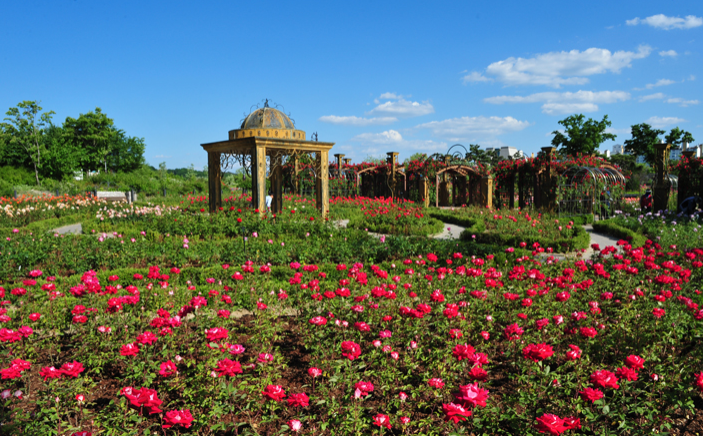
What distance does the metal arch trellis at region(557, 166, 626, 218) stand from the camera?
15516mm

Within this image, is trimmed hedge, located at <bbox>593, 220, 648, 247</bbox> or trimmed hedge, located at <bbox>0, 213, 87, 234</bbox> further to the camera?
trimmed hedge, located at <bbox>0, 213, 87, 234</bbox>

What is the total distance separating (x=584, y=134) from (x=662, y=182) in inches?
1005

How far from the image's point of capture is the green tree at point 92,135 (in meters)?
45.7

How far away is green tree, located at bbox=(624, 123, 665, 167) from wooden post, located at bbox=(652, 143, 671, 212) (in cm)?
2718

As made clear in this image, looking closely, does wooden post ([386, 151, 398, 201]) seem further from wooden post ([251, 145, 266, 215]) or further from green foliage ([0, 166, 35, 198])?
green foliage ([0, 166, 35, 198])

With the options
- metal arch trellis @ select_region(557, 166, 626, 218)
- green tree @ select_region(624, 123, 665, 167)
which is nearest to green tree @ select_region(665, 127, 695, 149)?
green tree @ select_region(624, 123, 665, 167)

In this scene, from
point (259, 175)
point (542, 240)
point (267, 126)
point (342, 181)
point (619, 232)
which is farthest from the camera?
point (342, 181)

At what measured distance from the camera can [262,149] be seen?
10.8 m

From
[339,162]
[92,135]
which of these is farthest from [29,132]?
[339,162]

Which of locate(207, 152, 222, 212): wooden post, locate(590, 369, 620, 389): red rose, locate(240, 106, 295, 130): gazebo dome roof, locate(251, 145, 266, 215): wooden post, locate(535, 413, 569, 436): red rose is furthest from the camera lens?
locate(207, 152, 222, 212): wooden post

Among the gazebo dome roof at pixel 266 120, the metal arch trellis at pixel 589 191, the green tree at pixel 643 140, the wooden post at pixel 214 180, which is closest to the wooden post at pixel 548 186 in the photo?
the metal arch trellis at pixel 589 191

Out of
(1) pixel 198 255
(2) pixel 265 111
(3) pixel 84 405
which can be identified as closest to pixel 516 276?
(3) pixel 84 405

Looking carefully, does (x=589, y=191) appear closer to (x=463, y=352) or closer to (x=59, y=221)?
(x=463, y=352)

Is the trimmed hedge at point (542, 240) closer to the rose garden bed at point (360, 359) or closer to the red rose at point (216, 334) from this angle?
the rose garden bed at point (360, 359)
